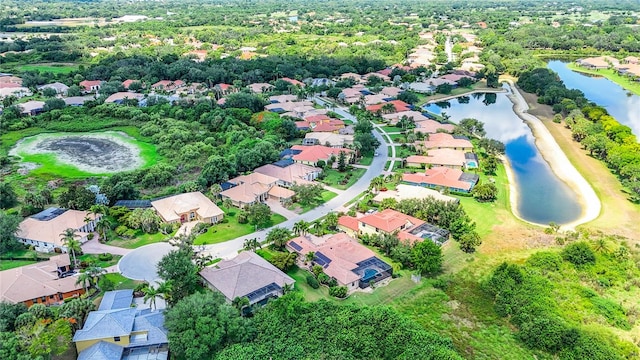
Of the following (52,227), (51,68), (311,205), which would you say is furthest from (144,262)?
(51,68)

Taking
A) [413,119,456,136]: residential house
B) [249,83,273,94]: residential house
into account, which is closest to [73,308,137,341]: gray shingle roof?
[413,119,456,136]: residential house

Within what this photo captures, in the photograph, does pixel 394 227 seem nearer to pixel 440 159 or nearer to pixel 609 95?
pixel 440 159

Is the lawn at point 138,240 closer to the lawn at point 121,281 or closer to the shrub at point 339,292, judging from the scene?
the lawn at point 121,281

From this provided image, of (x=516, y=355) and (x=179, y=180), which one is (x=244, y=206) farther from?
(x=516, y=355)

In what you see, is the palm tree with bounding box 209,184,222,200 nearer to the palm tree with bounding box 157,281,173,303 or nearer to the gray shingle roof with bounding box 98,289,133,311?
the gray shingle roof with bounding box 98,289,133,311

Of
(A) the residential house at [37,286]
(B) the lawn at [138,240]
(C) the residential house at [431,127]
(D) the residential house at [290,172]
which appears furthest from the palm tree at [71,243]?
(C) the residential house at [431,127]

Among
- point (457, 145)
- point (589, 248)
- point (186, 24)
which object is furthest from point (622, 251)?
point (186, 24)
